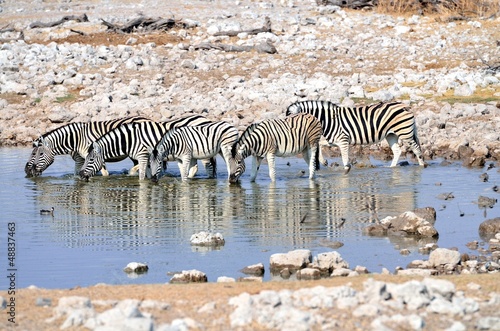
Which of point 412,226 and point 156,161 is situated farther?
point 156,161

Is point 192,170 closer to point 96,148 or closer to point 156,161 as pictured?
point 156,161

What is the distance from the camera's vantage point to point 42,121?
23.2m

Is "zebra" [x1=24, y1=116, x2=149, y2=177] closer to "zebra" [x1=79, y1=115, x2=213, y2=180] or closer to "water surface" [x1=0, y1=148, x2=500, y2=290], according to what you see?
"water surface" [x1=0, y1=148, x2=500, y2=290]

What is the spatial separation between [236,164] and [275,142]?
797 millimetres

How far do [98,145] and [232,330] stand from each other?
1117cm

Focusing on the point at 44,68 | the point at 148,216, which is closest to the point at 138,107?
the point at 44,68

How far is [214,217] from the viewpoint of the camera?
13.4 meters

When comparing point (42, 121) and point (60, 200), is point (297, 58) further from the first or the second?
point (60, 200)

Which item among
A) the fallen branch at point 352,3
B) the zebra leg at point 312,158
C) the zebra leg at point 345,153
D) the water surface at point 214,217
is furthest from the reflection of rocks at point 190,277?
the fallen branch at point 352,3

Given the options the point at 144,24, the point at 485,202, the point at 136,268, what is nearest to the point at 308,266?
the point at 136,268

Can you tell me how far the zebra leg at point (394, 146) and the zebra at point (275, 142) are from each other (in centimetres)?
168

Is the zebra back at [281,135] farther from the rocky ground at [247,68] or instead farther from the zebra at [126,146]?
the rocky ground at [247,68]

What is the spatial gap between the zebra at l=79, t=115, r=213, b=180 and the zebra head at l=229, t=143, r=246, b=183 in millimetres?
1024

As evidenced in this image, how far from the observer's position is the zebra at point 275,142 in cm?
1662
